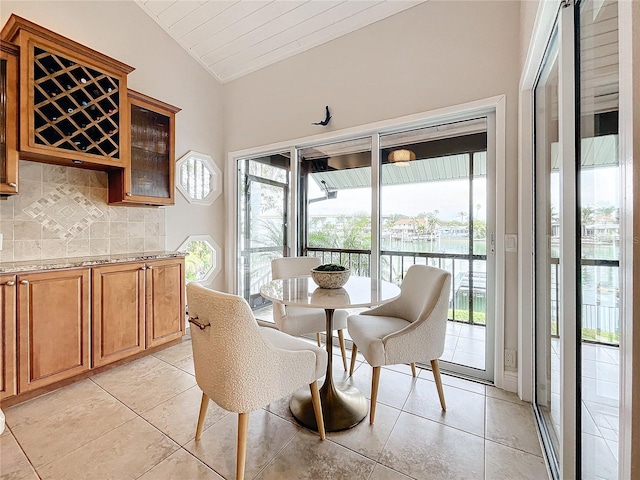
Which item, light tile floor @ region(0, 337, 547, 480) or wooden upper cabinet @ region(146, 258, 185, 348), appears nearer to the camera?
light tile floor @ region(0, 337, 547, 480)

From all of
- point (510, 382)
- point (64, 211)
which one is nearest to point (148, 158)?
point (64, 211)

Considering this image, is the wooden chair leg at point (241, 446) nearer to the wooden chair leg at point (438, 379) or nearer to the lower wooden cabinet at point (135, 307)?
the wooden chair leg at point (438, 379)

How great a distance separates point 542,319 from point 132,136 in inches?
132

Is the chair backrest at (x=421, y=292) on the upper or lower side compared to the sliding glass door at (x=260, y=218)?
lower

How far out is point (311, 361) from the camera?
1.49 meters

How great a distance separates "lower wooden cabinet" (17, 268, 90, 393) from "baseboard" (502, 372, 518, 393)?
3.04m

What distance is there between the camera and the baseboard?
2.07 metres

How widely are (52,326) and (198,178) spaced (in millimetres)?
1969

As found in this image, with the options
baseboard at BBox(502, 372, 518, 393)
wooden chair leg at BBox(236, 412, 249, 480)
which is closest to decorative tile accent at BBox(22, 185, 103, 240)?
wooden chair leg at BBox(236, 412, 249, 480)

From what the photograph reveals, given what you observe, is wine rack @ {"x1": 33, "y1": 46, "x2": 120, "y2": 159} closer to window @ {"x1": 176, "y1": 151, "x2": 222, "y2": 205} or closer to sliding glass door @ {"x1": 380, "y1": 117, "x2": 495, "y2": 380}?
window @ {"x1": 176, "y1": 151, "x2": 222, "y2": 205}

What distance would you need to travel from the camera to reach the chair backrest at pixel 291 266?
2.61 m

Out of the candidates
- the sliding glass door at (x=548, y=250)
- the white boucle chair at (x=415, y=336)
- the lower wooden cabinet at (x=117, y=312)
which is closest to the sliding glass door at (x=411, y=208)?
the sliding glass door at (x=548, y=250)

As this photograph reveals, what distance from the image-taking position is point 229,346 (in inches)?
48.4

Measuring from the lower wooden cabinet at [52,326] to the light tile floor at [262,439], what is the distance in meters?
0.18
